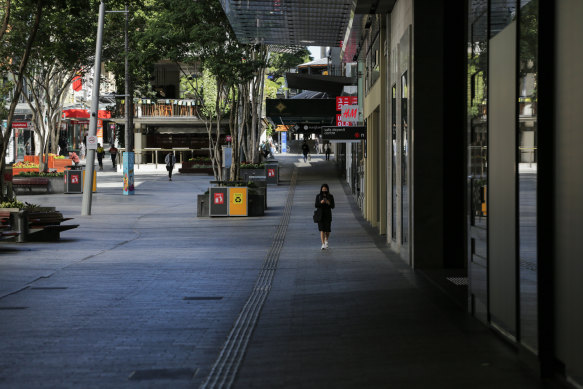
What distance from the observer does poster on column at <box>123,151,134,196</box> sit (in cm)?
4081

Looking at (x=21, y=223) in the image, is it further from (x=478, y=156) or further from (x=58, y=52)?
(x=58, y=52)

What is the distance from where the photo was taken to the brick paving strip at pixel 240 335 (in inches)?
303

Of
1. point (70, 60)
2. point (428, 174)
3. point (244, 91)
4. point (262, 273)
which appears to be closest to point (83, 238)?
point (262, 273)

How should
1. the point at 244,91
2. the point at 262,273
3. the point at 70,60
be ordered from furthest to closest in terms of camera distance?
the point at 70,60 < the point at 244,91 < the point at 262,273

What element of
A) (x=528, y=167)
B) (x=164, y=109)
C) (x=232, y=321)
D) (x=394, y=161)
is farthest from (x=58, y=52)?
(x=528, y=167)

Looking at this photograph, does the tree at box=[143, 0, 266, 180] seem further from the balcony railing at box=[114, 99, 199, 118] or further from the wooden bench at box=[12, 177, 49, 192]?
the balcony railing at box=[114, 99, 199, 118]

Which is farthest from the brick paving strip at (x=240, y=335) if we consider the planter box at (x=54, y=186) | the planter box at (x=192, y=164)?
the planter box at (x=192, y=164)

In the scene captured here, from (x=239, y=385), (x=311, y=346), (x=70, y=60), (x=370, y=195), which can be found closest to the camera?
(x=239, y=385)

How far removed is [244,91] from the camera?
4297 cm

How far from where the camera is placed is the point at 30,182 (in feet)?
139

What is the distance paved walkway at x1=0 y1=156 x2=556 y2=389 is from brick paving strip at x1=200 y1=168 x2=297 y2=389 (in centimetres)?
2

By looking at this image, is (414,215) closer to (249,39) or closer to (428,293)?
(428,293)

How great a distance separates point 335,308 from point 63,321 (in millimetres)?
3066

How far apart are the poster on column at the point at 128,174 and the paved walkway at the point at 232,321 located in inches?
737
